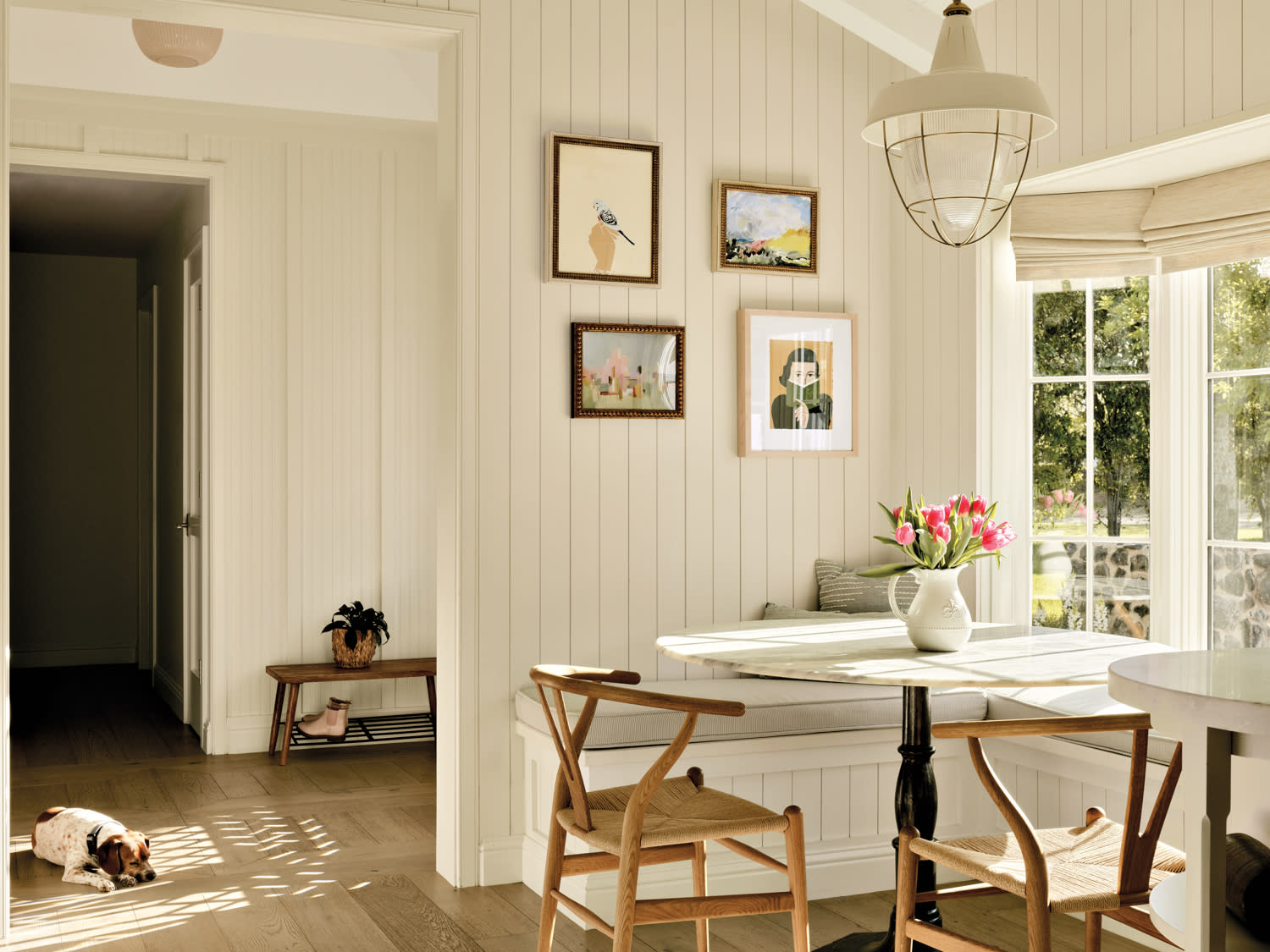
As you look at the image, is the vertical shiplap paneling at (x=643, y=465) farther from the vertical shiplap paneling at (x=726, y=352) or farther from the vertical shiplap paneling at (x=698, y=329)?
the vertical shiplap paneling at (x=726, y=352)

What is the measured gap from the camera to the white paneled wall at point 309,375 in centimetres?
541

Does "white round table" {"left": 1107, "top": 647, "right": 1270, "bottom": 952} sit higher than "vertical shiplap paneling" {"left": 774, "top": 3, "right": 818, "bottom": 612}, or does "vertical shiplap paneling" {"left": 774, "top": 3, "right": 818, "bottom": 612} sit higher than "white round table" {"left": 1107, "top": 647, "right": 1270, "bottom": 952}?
"vertical shiplap paneling" {"left": 774, "top": 3, "right": 818, "bottom": 612}

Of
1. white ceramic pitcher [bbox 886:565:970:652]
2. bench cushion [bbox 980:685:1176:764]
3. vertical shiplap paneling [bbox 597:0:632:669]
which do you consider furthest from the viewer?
vertical shiplap paneling [bbox 597:0:632:669]

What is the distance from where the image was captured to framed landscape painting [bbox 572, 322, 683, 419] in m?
3.75

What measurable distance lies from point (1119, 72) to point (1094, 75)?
0.09 metres

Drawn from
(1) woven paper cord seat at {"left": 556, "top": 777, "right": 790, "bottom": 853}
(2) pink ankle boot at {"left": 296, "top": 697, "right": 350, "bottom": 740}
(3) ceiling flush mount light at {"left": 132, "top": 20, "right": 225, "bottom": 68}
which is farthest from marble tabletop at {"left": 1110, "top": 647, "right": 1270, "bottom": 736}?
(2) pink ankle boot at {"left": 296, "top": 697, "right": 350, "bottom": 740}

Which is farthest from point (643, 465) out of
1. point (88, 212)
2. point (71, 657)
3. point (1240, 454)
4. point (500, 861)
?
point (71, 657)

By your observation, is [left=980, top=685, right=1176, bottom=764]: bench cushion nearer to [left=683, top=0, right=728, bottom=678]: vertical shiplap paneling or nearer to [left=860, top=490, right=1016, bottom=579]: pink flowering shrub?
[left=860, top=490, right=1016, bottom=579]: pink flowering shrub

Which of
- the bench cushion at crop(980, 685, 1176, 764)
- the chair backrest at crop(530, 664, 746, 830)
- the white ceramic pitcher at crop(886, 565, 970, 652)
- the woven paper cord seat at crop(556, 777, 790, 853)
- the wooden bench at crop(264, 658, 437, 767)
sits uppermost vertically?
the white ceramic pitcher at crop(886, 565, 970, 652)

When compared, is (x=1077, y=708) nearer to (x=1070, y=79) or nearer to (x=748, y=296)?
(x=748, y=296)

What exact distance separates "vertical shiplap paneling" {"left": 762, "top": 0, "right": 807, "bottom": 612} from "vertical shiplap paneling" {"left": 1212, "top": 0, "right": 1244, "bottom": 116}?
1.33 m

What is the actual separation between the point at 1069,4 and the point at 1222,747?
3.03m

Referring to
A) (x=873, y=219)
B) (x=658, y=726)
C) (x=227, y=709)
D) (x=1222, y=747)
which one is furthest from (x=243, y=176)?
(x=1222, y=747)

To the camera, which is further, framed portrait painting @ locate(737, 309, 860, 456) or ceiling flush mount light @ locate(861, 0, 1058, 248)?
framed portrait painting @ locate(737, 309, 860, 456)
